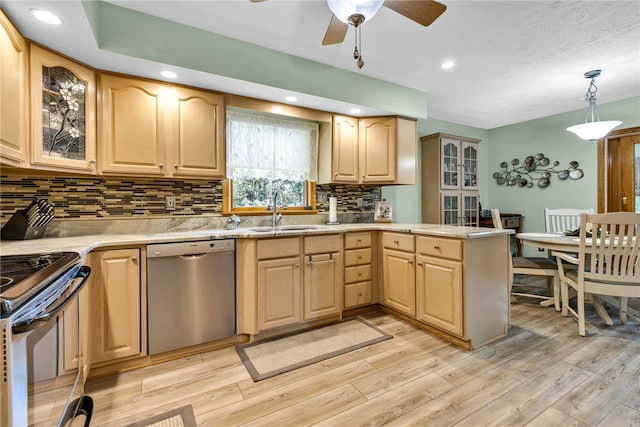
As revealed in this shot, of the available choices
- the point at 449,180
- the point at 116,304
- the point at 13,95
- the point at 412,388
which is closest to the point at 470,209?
the point at 449,180

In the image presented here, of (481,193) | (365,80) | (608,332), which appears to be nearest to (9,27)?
(365,80)

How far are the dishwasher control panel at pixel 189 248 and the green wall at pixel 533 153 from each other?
2.42 meters

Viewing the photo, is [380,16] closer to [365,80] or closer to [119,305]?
[365,80]

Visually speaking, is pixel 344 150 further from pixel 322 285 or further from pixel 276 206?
pixel 322 285

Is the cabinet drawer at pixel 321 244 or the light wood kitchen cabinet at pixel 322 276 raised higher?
the cabinet drawer at pixel 321 244

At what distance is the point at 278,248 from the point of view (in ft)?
7.71

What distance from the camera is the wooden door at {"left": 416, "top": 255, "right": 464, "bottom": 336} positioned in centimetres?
217

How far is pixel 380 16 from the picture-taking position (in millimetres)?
2035

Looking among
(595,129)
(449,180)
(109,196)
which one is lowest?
(109,196)

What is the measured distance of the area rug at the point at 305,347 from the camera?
6.44 feet

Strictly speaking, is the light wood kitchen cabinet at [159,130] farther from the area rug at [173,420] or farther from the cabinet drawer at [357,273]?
the area rug at [173,420]

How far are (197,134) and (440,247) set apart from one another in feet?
7.49

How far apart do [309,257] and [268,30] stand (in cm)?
191

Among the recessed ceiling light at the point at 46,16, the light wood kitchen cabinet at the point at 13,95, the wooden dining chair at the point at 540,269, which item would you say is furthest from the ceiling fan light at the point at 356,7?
the wooden dining chair at the point at 540,269
